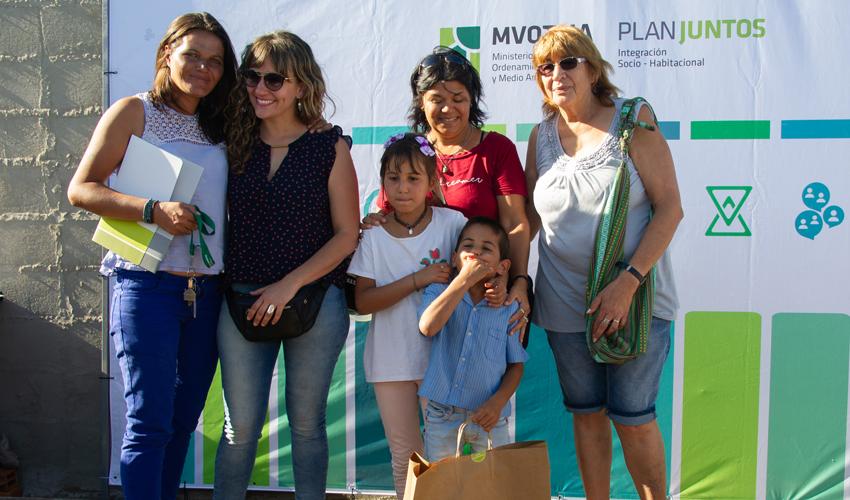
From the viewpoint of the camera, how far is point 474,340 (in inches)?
92.6

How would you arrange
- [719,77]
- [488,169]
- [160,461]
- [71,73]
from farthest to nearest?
[71,73] → [719,77] → [488,169] → [160,461]

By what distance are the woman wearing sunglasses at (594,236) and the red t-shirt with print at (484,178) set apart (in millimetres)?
100

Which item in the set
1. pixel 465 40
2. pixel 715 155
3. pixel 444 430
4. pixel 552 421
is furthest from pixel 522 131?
pixel 444 430

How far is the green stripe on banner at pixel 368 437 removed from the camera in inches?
139

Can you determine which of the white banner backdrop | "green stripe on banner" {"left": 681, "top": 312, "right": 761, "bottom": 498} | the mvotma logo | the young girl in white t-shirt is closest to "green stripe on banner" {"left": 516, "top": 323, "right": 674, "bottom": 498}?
the white banner backdrop

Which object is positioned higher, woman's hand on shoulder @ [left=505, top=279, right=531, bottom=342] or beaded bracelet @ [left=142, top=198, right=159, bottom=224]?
beaded bracelet @ [left=142, top=198, right=159, bottom=224]

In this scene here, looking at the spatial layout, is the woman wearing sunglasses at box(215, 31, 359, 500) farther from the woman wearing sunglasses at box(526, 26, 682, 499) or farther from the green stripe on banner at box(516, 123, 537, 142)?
the green stripe on banner at box(516, 123, 537, 142)

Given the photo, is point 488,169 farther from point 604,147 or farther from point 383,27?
point 383,27

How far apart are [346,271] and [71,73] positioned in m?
2.00

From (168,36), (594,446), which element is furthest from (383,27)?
(594,446)

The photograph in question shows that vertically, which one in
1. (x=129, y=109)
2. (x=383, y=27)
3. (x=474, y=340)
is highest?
(x=383, y=27)

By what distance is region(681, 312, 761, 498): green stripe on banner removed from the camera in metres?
3.31

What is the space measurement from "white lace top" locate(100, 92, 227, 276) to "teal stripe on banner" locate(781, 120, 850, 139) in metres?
2.28

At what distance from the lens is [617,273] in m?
2.33
